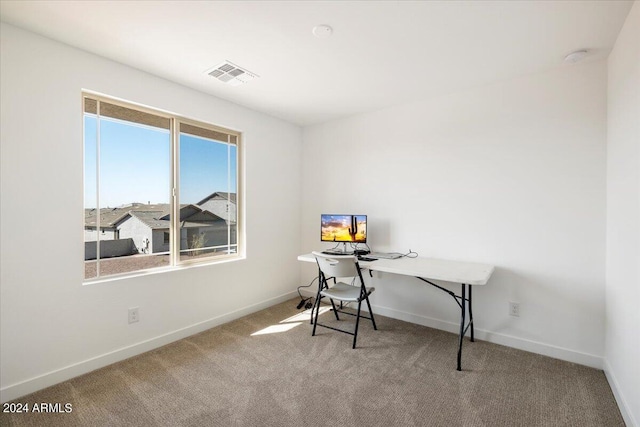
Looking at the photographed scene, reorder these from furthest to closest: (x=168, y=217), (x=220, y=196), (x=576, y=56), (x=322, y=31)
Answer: (x=220, y=196), (x=168, y=217), (x=576, y=56), (x=322, y=31)

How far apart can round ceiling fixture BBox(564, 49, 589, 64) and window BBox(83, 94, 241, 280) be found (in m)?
3.27

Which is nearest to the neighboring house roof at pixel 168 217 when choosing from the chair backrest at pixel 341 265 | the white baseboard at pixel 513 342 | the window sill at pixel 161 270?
the window sill at pixel 161 270

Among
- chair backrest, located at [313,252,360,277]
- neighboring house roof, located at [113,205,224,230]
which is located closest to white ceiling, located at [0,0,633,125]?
neighboring house roof, located at [113,205,224,230]

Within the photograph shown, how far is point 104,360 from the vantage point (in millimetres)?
2357

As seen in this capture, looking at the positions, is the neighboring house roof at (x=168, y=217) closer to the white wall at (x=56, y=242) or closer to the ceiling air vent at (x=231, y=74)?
the white wall at (x=56, y=242)

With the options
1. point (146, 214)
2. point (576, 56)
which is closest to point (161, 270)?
point (146, 214)

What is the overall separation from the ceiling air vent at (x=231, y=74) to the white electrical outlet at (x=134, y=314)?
7.31ft

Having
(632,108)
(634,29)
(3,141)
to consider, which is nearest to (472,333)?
(632,108)

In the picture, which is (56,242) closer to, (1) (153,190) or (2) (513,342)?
(1) (153,190)

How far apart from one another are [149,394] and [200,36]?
2576mm

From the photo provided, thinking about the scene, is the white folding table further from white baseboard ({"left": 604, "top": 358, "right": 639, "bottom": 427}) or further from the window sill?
the window sill

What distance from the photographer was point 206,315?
3.11 m

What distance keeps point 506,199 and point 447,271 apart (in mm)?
946

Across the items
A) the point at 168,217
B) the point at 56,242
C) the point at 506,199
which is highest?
the point at 506,199
